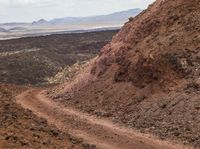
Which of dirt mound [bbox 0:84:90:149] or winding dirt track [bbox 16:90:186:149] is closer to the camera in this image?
dirt mound [bbox 0:84:90:149]

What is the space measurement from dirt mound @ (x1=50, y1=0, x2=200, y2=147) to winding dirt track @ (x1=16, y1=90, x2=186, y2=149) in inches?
33.4

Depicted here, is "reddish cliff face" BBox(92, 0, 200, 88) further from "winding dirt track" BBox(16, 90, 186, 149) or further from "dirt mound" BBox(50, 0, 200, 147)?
"winding dirt track" BBox(16, 90, 186, 149)

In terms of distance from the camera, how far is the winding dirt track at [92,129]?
73.4ft

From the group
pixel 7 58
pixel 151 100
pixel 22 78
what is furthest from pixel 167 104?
pixel 7 58

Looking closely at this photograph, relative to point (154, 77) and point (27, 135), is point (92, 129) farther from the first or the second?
point (27, 135)

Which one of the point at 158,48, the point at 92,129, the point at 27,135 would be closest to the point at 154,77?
the point at 158,48

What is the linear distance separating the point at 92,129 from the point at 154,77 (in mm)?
5772

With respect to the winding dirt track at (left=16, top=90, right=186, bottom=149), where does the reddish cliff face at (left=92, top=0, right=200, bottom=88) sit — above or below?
above

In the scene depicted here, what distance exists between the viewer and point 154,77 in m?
29.1

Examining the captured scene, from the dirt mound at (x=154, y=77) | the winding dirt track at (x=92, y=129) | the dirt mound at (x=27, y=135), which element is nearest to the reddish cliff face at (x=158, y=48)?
the dirt mound at (x=154, y=77)

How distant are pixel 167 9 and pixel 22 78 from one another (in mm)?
28446

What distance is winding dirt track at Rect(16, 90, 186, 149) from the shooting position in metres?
22.4

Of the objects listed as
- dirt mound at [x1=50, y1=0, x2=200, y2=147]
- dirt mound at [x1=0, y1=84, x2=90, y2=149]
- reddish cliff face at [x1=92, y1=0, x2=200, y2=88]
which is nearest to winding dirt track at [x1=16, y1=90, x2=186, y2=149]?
dirt mound at [x1=50, y1=0, x2=200, y2=147]

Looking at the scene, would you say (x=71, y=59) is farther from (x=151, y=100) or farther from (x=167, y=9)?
(x=151, y=100)
